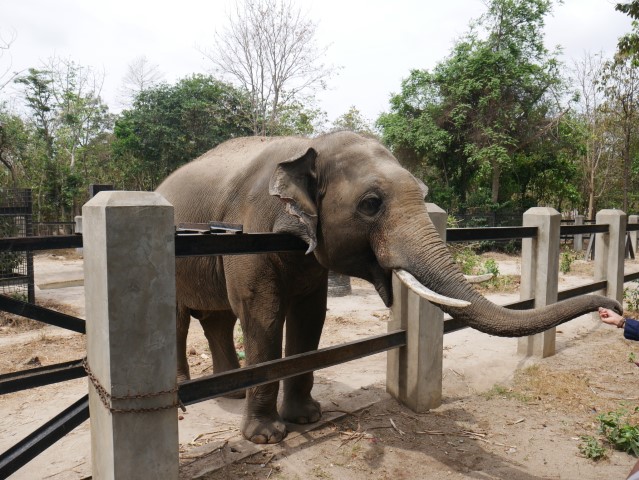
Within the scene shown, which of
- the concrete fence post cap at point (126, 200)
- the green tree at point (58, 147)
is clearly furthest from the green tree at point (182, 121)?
the concrete fence post cap at point (126, 200)

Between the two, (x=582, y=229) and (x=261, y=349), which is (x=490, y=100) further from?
(x=261, y=349)

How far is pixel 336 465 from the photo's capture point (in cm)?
333

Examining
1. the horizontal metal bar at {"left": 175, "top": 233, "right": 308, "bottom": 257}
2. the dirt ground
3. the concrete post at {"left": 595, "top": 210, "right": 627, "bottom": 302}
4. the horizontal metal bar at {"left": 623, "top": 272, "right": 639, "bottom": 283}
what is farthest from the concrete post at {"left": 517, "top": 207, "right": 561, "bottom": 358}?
the horizontal metal bar at {"left": 175, "top": 233, "right": 308, "bottom": 257}

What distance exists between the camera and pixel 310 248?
2900 mm

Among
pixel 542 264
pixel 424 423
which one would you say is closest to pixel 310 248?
pixel 424 423

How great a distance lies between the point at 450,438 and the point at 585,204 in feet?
117

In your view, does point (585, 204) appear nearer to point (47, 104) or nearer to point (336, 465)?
point (47, 104)

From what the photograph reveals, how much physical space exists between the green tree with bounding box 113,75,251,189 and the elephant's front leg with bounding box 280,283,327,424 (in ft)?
54.0

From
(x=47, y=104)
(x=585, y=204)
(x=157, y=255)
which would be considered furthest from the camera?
(x=585, y=204)

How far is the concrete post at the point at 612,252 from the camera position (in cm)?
689

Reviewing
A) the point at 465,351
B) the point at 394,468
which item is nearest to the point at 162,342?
the point at 394,468

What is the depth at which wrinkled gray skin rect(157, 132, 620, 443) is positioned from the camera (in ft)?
9.23

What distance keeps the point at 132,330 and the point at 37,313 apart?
102cm

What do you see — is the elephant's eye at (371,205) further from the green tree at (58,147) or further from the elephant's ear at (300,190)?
the green tree at (58,147)
